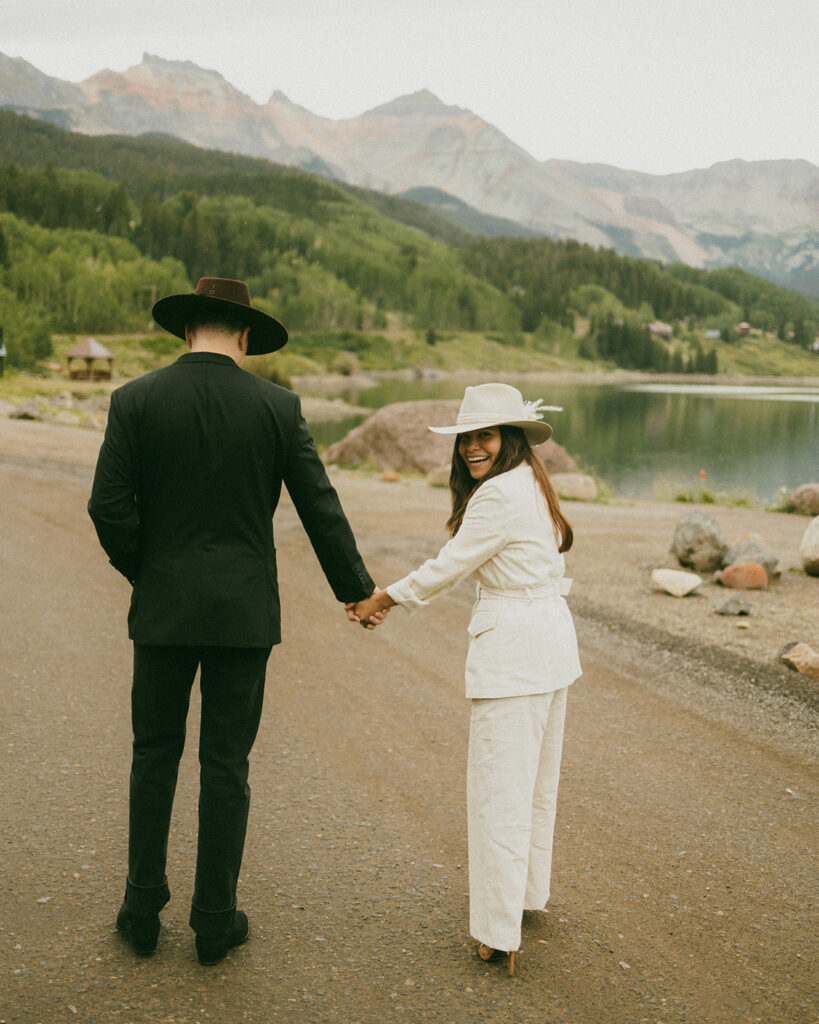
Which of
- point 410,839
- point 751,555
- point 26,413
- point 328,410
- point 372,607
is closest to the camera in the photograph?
point 372,607

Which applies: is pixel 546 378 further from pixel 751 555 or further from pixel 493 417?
pixel 493 417

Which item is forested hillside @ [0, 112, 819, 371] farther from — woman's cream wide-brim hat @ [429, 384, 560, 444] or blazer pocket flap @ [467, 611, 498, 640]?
blazer pocket flap @ [467, 611, 498, 640]

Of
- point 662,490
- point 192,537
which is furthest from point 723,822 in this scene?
point 662,490

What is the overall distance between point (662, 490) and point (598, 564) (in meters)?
12.7

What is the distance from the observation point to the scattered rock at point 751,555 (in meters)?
10.2

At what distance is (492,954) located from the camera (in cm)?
334

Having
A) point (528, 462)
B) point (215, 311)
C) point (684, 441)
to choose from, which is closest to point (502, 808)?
point (528, 462)

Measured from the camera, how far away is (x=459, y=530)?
136 inches

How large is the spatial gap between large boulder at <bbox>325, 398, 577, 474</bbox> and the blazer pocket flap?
19.4 metres

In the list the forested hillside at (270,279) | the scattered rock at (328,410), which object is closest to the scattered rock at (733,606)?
the scattered rock at (328,410)

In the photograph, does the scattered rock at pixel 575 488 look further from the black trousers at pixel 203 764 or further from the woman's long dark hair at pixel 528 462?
the black trousers at pixel 203 764

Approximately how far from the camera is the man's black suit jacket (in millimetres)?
3184

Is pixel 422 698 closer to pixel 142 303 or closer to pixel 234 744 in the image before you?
pixel 234 744

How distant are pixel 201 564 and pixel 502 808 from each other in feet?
4.44
